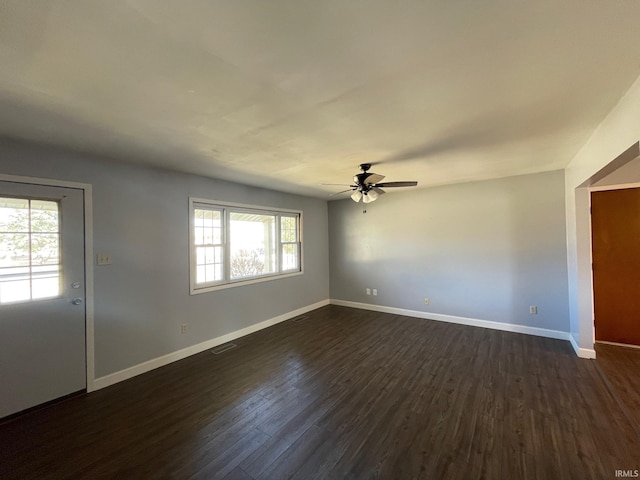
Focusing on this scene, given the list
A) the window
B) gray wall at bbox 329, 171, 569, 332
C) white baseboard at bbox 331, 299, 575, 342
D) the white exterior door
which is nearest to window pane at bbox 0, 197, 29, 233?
the white exterior door

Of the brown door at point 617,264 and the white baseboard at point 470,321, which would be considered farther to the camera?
the white baseboard at point 470,321

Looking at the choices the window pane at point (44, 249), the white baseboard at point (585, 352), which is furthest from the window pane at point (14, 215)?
the white baseboard at point (585, 352)

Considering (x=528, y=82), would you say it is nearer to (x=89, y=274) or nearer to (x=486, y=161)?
(x=486, y=161)

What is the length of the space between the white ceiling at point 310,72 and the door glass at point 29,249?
66 centimetres

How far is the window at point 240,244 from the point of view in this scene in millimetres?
3910

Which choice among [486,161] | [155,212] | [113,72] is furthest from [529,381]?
[155,212]

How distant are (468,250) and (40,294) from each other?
5.73 metres

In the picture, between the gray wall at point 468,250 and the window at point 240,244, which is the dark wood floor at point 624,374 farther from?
the window at point 240,244

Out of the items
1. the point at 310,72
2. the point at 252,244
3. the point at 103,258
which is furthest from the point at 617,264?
the point at 103,258

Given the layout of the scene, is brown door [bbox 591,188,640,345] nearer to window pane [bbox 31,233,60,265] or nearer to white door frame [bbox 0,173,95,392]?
white door frame [bbox 0,173,95,392]

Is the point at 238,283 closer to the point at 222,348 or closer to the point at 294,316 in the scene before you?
the point at 222,348

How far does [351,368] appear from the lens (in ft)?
10.5

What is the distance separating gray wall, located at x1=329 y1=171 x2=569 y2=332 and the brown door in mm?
367

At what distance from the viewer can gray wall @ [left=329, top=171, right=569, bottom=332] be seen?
3996 mm
